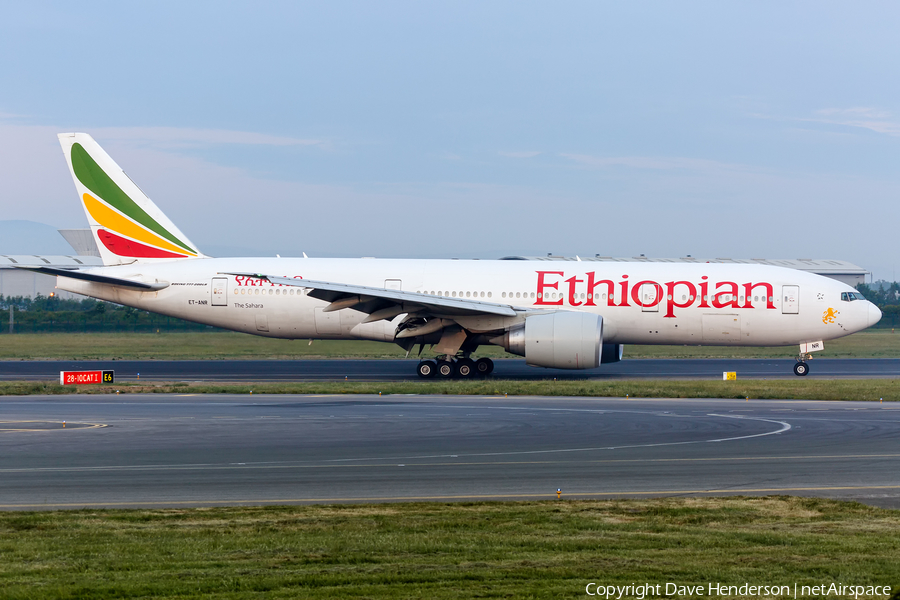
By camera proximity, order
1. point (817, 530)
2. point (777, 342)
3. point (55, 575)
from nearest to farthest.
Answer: point (55, 575), point (817, 530), point (777, 342)

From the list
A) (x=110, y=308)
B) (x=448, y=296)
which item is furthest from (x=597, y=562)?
(x=110, y=308)

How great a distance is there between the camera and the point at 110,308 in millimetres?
71062

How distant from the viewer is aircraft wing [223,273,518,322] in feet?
94.4

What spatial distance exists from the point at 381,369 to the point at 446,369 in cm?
545

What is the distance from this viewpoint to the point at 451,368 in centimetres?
3086

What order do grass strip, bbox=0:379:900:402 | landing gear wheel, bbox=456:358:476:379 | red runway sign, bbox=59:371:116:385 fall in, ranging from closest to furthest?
grass strip, bbox=0:379:900:402
red runway sign, bbox=59:371:116:385
landing gear wheel, bbox=456:358:476:379

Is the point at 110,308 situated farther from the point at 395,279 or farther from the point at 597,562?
the point at 597,562

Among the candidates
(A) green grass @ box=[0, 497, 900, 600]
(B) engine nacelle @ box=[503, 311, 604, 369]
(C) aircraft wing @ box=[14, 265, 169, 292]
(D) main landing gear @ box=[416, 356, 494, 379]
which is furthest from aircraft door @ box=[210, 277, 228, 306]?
(A) green grass @ box=[0, 497, 900, 600]

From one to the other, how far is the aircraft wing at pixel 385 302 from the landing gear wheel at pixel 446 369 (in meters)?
1.85

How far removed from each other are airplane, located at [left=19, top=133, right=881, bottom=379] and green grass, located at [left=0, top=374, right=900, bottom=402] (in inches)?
132

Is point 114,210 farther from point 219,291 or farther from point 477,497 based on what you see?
point 477,497

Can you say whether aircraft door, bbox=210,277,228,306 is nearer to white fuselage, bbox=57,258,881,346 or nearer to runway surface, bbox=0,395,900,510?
white fuselage, bbox=57,258,881,346

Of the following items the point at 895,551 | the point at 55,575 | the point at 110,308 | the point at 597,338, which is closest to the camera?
the point at 55,575

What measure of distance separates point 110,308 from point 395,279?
46.1 meters
